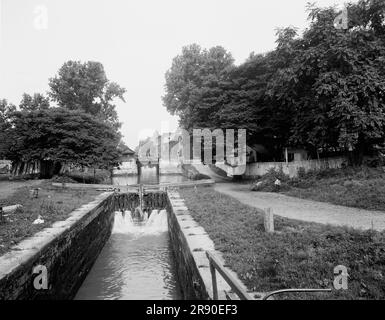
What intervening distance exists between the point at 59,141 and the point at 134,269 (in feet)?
53.5

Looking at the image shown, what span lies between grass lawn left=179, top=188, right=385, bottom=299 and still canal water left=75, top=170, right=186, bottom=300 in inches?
111

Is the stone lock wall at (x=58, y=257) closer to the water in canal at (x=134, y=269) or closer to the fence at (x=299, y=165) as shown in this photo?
the water in canal at (x=134, y=269)

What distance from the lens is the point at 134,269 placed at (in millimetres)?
11195

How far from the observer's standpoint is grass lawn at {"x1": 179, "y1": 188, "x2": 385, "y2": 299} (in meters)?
4.91

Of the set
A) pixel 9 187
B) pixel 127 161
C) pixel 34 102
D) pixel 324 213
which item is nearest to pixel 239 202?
pixel 324 213

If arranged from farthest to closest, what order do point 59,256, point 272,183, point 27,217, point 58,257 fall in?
point 272,183
point 27,217
point 59,256
point 58,257

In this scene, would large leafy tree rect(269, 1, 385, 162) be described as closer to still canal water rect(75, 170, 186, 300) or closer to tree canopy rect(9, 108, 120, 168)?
still canal water rect(75, 170, 186, 300)

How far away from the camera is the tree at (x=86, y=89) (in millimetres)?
39719

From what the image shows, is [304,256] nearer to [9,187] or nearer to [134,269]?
[134,269]

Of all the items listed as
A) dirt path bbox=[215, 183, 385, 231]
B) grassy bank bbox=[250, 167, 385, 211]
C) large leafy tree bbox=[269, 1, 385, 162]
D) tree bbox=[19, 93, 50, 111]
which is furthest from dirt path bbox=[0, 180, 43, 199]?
tree bbox=[19, 93, 50, 111]

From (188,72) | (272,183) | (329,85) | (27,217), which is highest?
(188,72)

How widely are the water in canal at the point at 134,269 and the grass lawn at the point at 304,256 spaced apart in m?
2.82
